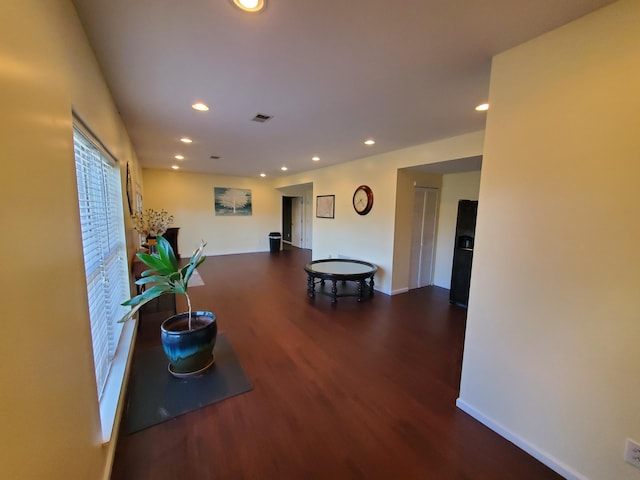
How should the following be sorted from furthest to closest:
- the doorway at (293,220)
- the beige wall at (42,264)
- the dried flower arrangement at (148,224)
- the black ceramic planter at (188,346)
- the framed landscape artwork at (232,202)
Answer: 1. the doorway at (293,220)
2. the framed landscape artwork at (232,202)
3. the dried flower arrangement at (148,224)
4. the black ceramic planter at (188,346)
5. the beige wall at (42,264)

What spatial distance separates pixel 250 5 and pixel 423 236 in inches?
178

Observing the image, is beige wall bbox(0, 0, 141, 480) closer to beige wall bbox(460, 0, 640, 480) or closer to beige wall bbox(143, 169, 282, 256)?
beige wall bbox(460, 0, 640, 480)

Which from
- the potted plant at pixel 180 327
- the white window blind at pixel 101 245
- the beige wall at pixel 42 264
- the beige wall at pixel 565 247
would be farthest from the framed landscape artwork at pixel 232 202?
the beige wall at pixel 565 247

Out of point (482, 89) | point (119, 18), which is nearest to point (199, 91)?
point (119, 18)

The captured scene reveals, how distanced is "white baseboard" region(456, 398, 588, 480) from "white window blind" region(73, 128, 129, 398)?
2596 mm

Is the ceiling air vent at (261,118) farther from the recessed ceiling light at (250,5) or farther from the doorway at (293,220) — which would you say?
the doorway at (293,220)

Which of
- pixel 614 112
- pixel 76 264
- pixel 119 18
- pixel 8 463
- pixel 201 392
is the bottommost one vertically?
pixel 201 392

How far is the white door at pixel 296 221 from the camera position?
999 cm

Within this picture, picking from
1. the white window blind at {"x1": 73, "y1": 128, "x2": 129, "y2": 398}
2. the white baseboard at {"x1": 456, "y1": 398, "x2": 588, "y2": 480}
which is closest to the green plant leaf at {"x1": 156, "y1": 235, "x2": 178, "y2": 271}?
the white window blind at {"x1": 73, "y1": 128, "x2": 129, "y2": 398}

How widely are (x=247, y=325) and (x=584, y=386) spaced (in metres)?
3.12

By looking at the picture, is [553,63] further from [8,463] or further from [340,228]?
[340,228]

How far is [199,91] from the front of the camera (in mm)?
2250

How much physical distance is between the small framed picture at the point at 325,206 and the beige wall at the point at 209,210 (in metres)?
2.96

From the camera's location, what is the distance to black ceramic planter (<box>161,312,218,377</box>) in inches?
88.6
